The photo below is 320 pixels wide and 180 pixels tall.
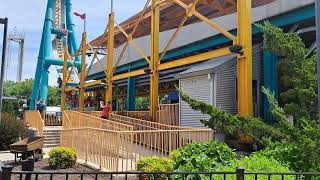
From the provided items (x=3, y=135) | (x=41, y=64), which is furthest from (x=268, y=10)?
(x=41, y=64)

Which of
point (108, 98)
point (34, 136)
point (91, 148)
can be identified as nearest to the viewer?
point (91, 148)

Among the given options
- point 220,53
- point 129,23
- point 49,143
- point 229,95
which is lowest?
point 49,143

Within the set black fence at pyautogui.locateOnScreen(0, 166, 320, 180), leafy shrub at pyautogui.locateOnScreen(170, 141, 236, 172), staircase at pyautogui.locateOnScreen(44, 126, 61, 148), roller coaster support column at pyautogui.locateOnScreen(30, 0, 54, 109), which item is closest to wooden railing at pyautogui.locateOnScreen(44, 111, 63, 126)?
staircase at pyautogui.locateOnScreen(44, 126, 61, 148)

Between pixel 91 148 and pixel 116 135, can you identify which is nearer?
pixel 116 135

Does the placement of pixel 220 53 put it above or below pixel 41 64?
below

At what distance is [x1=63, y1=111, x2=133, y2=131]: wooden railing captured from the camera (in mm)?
15101

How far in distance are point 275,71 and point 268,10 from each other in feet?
7.93

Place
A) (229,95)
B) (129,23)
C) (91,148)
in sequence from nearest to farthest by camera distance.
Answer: (91,148) → (229,95) → (129,23)

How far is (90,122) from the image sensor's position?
18672 mm

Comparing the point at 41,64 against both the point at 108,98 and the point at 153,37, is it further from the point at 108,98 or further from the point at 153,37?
the point at 153,37

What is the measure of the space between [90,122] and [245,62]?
8196 millimetres

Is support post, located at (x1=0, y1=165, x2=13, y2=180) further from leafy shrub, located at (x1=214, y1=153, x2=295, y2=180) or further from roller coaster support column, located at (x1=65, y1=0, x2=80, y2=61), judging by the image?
roller coaster support column, located at (x1=65, y1=0, x2=80, y2=61)

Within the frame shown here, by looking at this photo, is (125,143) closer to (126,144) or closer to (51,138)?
(126,144)

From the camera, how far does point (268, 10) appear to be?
15422 mm
